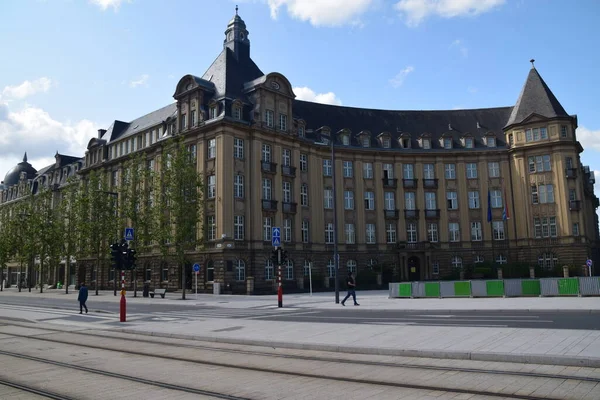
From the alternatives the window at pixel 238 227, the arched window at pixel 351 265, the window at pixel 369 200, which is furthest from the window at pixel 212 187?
the window at pixel 369 200

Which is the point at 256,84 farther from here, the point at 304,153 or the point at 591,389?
the point at 591,389

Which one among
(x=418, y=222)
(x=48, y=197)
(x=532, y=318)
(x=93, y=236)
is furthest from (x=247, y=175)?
(x=532, y=318)

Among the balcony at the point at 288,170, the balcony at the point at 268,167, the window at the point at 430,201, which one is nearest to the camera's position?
the balcony at the point at 268,167

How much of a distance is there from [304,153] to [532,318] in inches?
1520

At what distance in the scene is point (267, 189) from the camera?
4972 cm

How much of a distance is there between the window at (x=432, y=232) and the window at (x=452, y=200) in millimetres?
3014

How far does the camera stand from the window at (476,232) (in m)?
59.8

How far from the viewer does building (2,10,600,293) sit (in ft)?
157

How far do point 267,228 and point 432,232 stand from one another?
871 inches

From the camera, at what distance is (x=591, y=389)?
785cm

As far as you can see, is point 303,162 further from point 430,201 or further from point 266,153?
point 430,201

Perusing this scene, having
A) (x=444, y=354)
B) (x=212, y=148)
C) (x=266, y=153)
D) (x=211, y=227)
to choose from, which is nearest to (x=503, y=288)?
(x=444, y=354)

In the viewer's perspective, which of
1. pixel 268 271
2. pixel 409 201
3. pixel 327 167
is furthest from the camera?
pixel 409 201

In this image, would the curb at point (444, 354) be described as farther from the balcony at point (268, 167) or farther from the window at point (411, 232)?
the window at point (411, 232)
